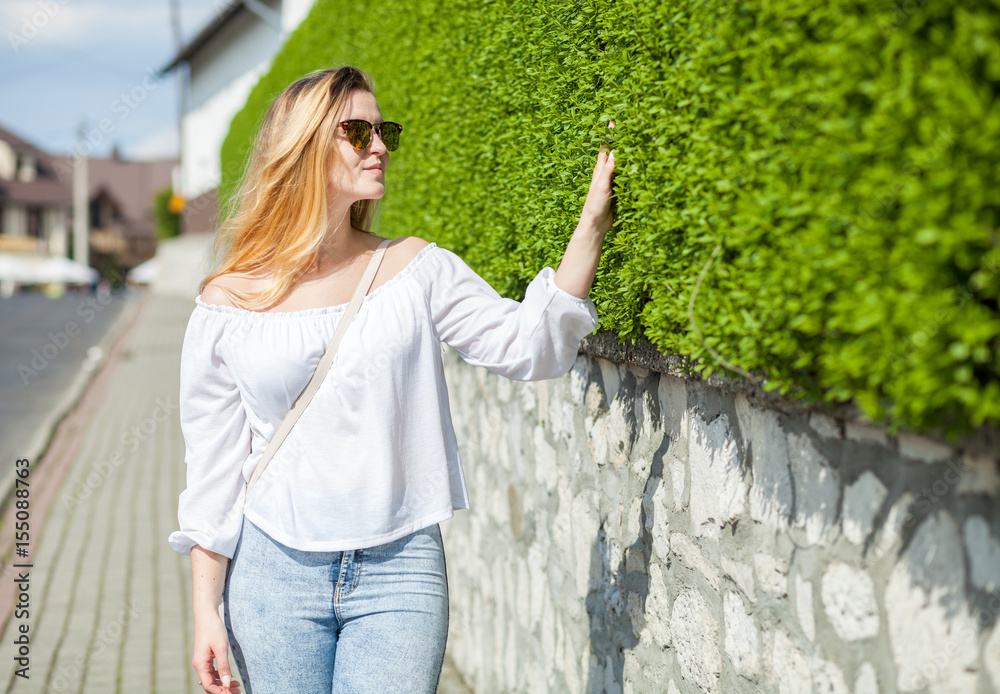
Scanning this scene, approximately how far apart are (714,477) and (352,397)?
96 cm

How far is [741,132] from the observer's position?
1876 mm

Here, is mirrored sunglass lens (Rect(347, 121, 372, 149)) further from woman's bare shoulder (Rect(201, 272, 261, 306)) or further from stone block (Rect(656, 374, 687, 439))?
stone block (Rect(656, 374, 687, 439))

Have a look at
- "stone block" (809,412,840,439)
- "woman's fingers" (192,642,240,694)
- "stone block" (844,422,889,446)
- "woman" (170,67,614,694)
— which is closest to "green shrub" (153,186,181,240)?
"woman" (170,67,614,694)

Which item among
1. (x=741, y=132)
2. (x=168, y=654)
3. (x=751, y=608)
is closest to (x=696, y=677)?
(x=751, y=608)

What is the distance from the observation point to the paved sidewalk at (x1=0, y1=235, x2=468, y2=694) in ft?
17.3

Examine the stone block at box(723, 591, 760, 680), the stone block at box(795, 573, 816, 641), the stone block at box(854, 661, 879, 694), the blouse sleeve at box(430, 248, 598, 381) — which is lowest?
the stone block at box(723, 591, 760, 680)

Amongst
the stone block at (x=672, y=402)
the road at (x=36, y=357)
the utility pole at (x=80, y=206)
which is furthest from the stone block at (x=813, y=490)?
the utility pole at (x=80, y=206)

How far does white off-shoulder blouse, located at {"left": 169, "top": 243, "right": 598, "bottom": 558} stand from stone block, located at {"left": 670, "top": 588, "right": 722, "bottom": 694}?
720 millimetres

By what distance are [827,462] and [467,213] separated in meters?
2.69

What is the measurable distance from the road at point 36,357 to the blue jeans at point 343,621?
28.3ft

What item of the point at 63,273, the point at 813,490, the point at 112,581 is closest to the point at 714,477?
the point at 813,490

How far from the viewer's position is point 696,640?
2504mm

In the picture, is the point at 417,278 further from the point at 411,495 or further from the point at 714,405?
the point at 714,405

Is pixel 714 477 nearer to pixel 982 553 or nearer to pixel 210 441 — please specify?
pixel 982 553
